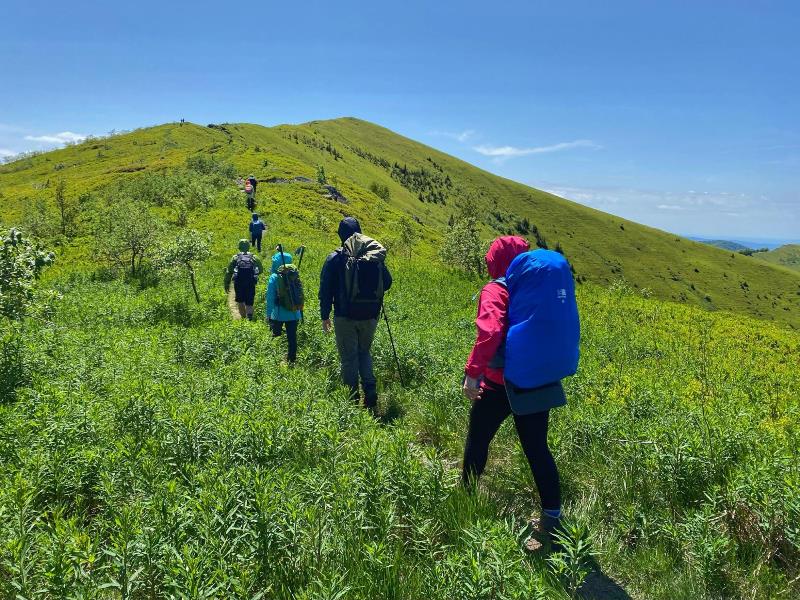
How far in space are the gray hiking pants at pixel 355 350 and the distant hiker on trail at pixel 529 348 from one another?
9.93ft

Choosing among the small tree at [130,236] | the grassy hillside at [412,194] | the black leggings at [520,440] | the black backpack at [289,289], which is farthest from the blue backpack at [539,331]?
the grassy hillside at [412,194]

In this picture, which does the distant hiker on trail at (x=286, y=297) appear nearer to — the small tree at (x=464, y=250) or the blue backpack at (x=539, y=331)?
the blue backpack at (x=539, y=331)

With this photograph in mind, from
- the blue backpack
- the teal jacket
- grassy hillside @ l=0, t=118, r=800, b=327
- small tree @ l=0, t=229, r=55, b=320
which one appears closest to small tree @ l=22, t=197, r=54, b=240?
grassy hillside @ l=0, t=118, r=800, b=327

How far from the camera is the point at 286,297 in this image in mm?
8914

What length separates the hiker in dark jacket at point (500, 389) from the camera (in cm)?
375

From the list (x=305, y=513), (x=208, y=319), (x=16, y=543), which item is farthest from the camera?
(x=208, y=319)

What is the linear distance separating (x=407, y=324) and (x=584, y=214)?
556 ft

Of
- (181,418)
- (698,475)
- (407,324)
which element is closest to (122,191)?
(407,324)

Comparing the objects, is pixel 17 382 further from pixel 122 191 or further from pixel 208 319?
pixel 122 191

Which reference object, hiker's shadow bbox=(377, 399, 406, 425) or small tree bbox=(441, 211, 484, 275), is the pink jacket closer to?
hiker's shadow bbox=(377, 399, 406, 425)

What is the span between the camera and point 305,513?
297 centimetres

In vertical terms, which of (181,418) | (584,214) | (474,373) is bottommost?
(181,418)

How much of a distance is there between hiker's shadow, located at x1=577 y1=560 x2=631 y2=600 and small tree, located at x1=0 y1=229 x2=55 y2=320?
29.1ft

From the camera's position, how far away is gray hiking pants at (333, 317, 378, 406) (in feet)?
22.1
